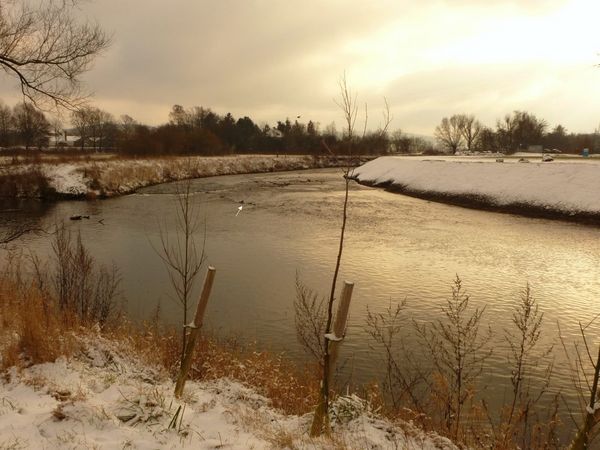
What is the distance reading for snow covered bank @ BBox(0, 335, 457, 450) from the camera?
13.4 ft

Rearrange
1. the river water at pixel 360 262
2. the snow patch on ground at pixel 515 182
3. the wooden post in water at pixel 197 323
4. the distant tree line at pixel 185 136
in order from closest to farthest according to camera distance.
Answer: the wooden post in water at pixel 197 323
the river water at pixel 360 262
the snow patch on ground at pixel 515 182
the distant tree line at pixel 185 136

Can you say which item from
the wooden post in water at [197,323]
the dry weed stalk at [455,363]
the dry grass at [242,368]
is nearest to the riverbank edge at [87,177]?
the dry weed stalk at [455,363]

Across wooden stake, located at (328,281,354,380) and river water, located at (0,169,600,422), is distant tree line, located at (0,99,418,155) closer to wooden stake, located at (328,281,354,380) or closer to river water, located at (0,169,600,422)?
river water, located at (0,169,600,422)

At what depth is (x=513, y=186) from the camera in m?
34.2

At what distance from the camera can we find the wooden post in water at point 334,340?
435cm

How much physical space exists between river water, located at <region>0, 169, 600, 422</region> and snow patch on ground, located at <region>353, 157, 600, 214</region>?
378cm

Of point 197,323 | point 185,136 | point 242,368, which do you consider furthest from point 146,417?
point 185,136

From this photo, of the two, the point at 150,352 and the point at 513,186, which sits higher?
the point at 513,186

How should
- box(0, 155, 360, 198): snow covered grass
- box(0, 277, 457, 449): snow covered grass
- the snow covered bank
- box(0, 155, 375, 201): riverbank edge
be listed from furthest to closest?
box(0, 155, 360, 198): snow covered grass < box(0, 155, 375, 201): riverbank edge < box(0, 277, 457, 449): snow covered grass < the snow covered bank

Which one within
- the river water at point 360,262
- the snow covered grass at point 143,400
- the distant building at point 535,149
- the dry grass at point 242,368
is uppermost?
the distant building at point 535,149

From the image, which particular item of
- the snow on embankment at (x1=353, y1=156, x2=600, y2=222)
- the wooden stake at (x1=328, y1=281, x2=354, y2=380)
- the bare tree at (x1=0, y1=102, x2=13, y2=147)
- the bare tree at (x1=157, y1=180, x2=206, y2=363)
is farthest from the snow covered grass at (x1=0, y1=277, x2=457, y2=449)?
the bare tree at (x1=0, y1=102, x2=13, y2=147)

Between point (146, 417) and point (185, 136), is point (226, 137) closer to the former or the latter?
point (185, 136)

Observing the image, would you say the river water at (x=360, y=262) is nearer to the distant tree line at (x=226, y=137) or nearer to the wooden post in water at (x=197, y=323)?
the wooden post in water at (x=197, y=323)

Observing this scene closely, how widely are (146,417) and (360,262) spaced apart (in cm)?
1199
